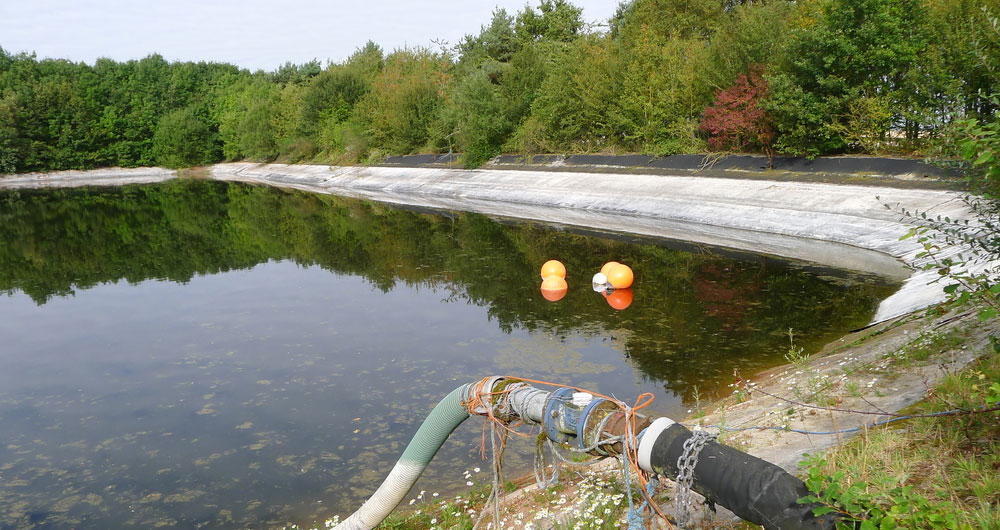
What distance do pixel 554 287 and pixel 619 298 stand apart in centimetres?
178

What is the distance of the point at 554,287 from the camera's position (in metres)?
16.7

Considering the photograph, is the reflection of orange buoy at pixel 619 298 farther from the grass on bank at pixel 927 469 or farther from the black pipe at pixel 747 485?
the black pipe at pixel 747 485

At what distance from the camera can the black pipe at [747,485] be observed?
384 cm

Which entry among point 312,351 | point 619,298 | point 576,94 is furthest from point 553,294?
point 576,94

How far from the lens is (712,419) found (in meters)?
7.99

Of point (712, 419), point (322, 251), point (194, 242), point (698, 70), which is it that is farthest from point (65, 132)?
point (712, 419)

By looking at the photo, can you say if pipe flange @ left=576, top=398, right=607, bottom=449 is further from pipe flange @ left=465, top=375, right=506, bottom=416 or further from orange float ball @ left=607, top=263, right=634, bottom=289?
orange float ball @ left=607, top=263, right=634, bottom=289

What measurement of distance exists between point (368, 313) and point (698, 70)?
869 inches

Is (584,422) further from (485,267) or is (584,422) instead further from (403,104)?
(403,104)

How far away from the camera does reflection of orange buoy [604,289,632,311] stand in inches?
590

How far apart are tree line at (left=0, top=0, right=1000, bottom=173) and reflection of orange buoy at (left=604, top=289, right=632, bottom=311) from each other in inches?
256

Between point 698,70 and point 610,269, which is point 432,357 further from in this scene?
point 698,70

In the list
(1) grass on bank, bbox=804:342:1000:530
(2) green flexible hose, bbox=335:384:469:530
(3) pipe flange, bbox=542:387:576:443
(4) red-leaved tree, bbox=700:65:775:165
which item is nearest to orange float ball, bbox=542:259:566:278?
(2) green flexible hose, bbox=335:384:469:530

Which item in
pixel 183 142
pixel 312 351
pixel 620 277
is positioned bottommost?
pixel 312 351
